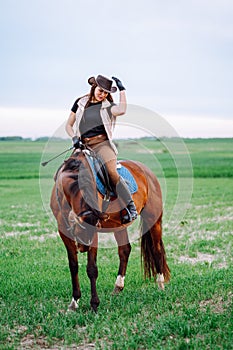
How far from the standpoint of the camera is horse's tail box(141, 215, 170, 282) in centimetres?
821

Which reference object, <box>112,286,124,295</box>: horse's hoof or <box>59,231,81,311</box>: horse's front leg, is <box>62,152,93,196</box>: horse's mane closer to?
<box>59,231,81,311</box>: horse's front leg

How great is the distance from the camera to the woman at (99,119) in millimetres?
6438

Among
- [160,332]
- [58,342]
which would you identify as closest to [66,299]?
[58,342]

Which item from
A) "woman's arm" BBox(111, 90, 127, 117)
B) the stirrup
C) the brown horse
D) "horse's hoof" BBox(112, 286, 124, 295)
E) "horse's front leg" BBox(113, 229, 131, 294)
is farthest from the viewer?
"horse's front leg" BBox(113, 229, 131, 294)

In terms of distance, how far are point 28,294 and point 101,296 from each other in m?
1.09

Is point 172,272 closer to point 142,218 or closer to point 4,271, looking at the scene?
point 142,218

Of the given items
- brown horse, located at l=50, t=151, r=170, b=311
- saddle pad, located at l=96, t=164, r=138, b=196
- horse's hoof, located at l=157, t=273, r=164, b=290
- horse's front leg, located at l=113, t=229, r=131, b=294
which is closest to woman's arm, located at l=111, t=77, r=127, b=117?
brown horse, located at l=50, t=151, r=170, b=311

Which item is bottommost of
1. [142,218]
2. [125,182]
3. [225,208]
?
[225,208]

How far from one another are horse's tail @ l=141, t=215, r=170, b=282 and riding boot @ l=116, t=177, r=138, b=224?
4.18ft

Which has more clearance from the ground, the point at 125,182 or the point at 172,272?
the point at 125,182

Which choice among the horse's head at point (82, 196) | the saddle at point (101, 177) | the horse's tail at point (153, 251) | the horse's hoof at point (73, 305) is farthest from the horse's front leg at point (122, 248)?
the horse's head at point (82, 196)

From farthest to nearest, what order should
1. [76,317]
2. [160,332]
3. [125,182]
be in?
1. [125,182]
2. [76,317]
3. [160,332]

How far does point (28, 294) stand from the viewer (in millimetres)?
7641

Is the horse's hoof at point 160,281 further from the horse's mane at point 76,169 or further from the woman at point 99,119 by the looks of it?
the horse's mane at point 76,169
